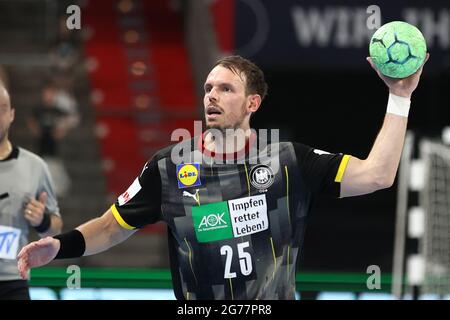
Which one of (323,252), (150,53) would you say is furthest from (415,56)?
(150,53)

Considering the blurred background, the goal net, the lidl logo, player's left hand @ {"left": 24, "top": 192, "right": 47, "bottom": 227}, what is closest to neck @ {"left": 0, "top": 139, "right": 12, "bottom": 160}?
player's left hand @ {"left": 24, "top": 192, "right": 47, "bottom": 227}

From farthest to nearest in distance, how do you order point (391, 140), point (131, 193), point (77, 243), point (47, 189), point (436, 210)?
point (436, 210) < point (47, 189) < point (131, 193) < point (77, 243) < point (391, 140)

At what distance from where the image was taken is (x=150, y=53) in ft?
63.1

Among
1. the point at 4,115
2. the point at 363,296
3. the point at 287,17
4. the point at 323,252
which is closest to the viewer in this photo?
the point at 4,115

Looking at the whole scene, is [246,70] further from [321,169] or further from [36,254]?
[36,254]

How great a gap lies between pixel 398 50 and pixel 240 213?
1310 mm

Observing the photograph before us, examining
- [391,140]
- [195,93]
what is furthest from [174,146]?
[195,93]

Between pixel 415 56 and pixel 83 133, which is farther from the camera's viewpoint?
pixel 83 133

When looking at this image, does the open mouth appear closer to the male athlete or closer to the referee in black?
the male athlete

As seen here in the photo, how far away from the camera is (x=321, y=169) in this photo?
5559mm

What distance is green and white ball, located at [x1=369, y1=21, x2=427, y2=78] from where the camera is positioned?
5.20 m
